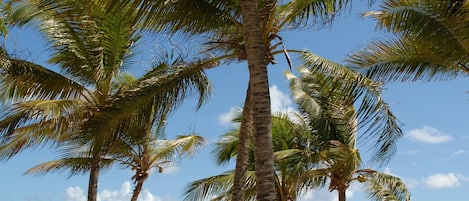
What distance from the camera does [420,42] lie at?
10297 mm

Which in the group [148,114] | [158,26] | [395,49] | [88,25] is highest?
[88,25]

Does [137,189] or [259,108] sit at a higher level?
[137,189]

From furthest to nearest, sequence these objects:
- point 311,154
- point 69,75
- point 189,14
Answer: point 311,154 < point 69,75 < point 189,14

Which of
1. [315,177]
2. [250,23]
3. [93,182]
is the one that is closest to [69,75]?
[93,182]

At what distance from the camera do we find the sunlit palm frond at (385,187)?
20.8 metres

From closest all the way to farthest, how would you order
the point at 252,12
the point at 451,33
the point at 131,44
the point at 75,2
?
the point at 252,12 → the point at 451,33 → the point at 75,2 → the point at 131,44

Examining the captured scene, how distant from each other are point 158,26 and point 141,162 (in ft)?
33.7

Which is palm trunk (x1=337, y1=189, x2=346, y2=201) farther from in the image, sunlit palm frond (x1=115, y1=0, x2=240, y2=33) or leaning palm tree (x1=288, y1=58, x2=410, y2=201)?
sunlit palm frond (x1=115, y1=0, x2=240, y2=33)

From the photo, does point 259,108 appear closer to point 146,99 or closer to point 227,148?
point 146,99

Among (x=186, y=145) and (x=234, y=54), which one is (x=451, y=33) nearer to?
(x=234, y=54)

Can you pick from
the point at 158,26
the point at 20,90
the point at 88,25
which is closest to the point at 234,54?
the point at 158,26

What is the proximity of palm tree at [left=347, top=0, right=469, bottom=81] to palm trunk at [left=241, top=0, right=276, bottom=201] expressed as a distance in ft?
10.4

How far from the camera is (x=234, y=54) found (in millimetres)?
11492

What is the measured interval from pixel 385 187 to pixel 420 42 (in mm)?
11637
